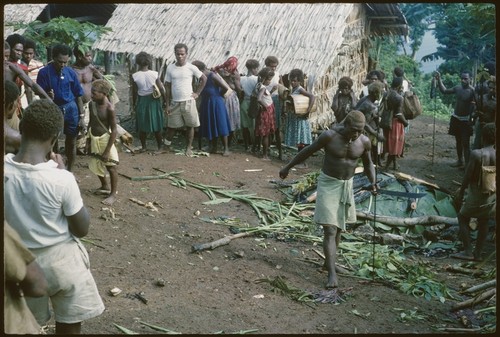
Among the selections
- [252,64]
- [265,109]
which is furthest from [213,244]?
[252,64]

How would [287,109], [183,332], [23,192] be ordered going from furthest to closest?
[287,109] → [183,332] → [23,192]

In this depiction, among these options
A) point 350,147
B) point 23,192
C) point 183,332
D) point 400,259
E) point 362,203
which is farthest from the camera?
point 362,203

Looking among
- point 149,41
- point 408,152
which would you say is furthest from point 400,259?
point 149,41

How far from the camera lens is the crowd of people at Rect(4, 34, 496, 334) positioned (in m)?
3.95

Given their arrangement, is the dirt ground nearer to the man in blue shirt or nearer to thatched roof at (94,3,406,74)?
the man in blue shirt

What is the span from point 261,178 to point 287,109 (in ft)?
5.02

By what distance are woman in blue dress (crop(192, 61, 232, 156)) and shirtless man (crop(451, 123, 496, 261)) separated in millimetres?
5201

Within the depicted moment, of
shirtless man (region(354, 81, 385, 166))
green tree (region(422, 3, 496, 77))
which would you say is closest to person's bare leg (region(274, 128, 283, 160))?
shirtless man (region(354, 81, 385, 166))

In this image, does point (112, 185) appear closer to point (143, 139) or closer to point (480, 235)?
point (143, 139)

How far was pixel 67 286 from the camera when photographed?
13.4ft

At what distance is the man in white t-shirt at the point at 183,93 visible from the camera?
11.7 metres

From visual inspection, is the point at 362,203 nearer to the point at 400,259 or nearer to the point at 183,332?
the point at 400,259

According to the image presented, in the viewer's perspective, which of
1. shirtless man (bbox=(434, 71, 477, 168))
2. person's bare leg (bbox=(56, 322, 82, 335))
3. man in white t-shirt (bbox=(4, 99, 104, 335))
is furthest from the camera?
shirtless man (bbox=(434, 71, 477, 168))

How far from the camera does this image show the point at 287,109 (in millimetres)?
12133
